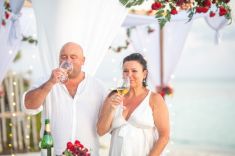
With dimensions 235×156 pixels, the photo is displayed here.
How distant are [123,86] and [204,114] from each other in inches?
720

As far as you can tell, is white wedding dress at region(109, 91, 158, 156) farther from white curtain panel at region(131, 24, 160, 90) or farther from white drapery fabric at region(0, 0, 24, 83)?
white curtain panel at region(131, 24, 160, 90)

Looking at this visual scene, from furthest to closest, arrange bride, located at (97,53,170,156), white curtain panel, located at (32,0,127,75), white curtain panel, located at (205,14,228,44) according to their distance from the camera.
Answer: white curtain panel, located at (205,14,228,44)
white curtain panel, located at (32,0,127,75)
bride, located at (97,53,170,156)

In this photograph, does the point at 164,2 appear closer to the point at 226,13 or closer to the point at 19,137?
the point at 226,13

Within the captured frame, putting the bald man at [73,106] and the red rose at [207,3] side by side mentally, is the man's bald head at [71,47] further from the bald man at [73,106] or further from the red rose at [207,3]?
the red rose at [207,3]

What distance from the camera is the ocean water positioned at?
1520 cm

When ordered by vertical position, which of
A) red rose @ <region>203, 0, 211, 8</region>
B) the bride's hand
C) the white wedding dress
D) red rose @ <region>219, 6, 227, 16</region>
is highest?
Answer: red rose @ <region>203, 0, 211, 8</region>

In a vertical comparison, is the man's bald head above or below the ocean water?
above

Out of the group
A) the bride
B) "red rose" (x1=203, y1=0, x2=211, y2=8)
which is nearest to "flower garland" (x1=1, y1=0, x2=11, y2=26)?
the bride

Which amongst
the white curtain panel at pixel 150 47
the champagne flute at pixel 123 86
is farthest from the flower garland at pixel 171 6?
the white curtain panel at pixel 150 47

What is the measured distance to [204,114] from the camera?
20984mm

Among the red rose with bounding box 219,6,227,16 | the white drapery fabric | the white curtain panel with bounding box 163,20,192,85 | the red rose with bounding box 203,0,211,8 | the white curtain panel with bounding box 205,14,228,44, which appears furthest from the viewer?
the white curtain panel with bounding box 163,20,192,85

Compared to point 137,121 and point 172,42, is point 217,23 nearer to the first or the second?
point 172,42

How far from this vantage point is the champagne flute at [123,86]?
313cm

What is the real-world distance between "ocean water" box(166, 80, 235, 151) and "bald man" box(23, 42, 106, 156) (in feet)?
22.4
